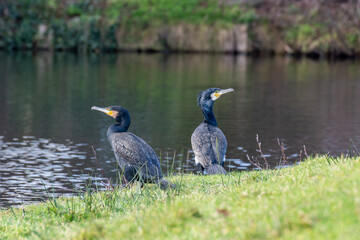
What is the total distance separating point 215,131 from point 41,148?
6.40 m

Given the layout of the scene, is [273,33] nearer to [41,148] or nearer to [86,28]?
[86,28]

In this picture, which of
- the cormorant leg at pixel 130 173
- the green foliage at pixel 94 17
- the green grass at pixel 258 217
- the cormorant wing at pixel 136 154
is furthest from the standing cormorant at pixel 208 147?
the green foliage at pixel 94 17

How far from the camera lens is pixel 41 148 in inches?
727

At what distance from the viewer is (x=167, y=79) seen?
3872 centimetres

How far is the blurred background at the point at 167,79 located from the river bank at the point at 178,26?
0.39ft

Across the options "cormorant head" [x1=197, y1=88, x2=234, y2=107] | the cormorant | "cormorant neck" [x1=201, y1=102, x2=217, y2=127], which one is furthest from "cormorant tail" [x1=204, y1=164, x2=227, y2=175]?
"cormorant head" [x1=197, y1=88, x2=234, y2=107]

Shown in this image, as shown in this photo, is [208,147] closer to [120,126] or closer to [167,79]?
[120,126]

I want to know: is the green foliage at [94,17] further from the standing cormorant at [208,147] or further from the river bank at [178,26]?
the standing cormorant at [208,147]

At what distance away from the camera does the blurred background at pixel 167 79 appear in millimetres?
17969

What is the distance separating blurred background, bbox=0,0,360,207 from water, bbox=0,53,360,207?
0.06 m

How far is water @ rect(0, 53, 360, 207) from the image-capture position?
1652cm

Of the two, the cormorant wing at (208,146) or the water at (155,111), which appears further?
the water at (155,111)

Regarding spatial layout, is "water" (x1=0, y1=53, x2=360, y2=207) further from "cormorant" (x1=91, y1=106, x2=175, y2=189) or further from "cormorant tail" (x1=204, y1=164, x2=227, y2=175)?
"cormorant" (x1=91, y1=106, x2=175, y2=189)

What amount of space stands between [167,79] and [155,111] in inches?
489
